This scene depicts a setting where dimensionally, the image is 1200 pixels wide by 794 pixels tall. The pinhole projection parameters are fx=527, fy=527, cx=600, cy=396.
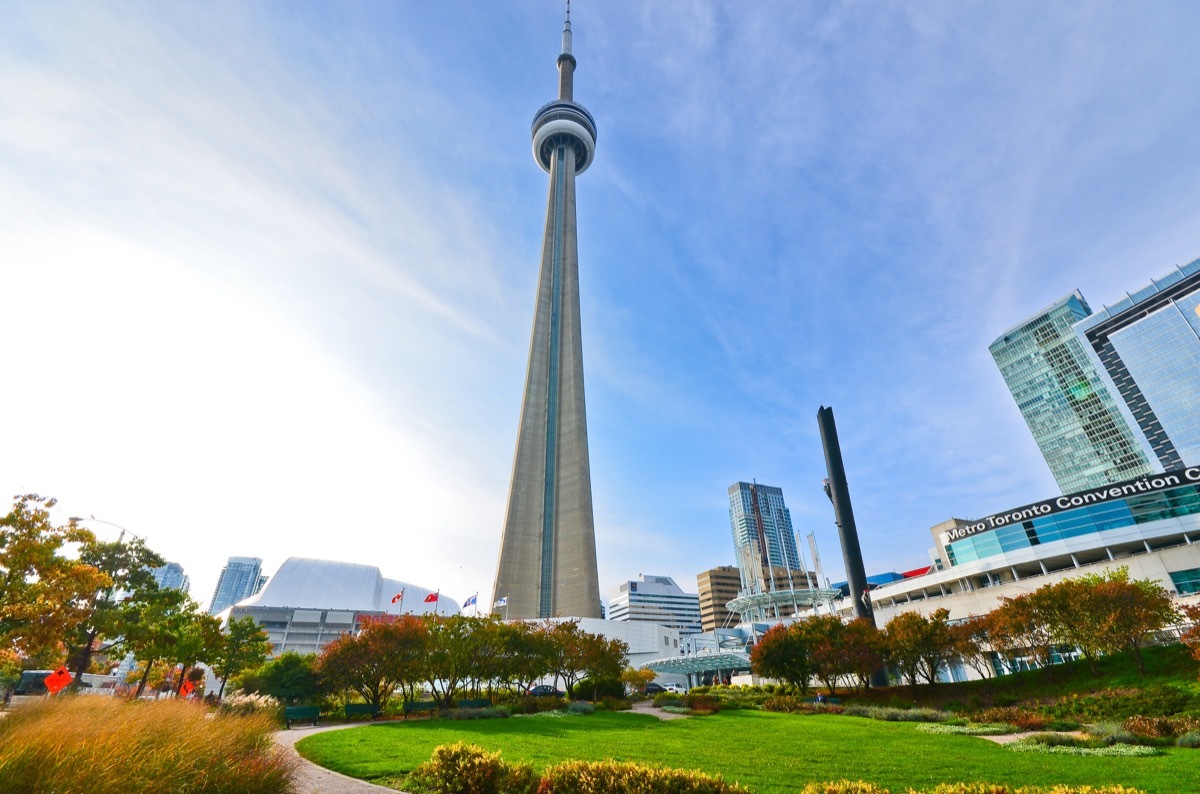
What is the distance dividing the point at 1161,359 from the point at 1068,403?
2626 cm

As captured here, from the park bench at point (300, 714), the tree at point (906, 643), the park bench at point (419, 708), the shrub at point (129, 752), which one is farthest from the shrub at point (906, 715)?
the park bench at point (300, 714)

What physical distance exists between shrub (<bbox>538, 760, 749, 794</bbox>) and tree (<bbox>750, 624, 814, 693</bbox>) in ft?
108

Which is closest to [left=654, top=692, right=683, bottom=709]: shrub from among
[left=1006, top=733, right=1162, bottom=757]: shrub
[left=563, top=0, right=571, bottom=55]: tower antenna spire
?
[left=1006, top=733, right=1162, bottom=757]: shrub

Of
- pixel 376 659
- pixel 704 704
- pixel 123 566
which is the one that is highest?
pixel 123 566

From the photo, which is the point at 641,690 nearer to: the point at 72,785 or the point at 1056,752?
the point at 1056,752

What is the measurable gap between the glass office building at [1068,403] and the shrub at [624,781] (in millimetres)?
153059

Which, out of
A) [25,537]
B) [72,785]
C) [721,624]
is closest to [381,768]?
[72,785]

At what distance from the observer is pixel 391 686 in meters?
34.8

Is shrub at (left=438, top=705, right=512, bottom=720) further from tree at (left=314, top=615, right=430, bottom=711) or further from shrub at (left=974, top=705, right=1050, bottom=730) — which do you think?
shrub at (left=974, top=705, right=1050, bottom=730)

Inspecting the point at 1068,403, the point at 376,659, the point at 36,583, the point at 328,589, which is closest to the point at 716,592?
→ the point at 1068,403

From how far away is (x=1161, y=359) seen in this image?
105 metres

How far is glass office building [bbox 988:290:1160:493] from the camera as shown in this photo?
120 m

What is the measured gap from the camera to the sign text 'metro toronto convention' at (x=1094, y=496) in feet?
178

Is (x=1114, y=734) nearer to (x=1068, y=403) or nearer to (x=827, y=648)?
(x=827, y=648)
